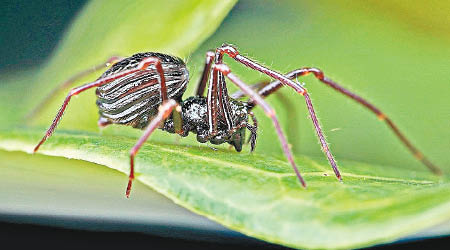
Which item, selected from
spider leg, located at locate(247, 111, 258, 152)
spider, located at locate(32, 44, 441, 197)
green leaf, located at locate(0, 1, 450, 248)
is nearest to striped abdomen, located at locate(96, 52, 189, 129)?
spider, located at locate(32, 44, 441, 197)

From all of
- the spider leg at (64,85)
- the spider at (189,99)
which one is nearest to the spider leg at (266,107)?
the spider at (189,99)

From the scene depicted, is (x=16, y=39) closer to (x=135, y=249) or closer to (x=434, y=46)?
(x=135, y=249)

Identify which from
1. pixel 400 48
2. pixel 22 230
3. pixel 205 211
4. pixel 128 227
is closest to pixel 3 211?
pixel 22 230

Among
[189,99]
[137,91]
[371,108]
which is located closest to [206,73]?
[189,99]

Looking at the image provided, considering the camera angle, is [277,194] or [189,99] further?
[189,99]

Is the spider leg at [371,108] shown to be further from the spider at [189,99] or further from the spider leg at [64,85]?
the spider leg at [64,85]

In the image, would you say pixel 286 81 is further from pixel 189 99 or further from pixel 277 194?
pixel 277 194

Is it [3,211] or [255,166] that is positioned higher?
[255,166]
